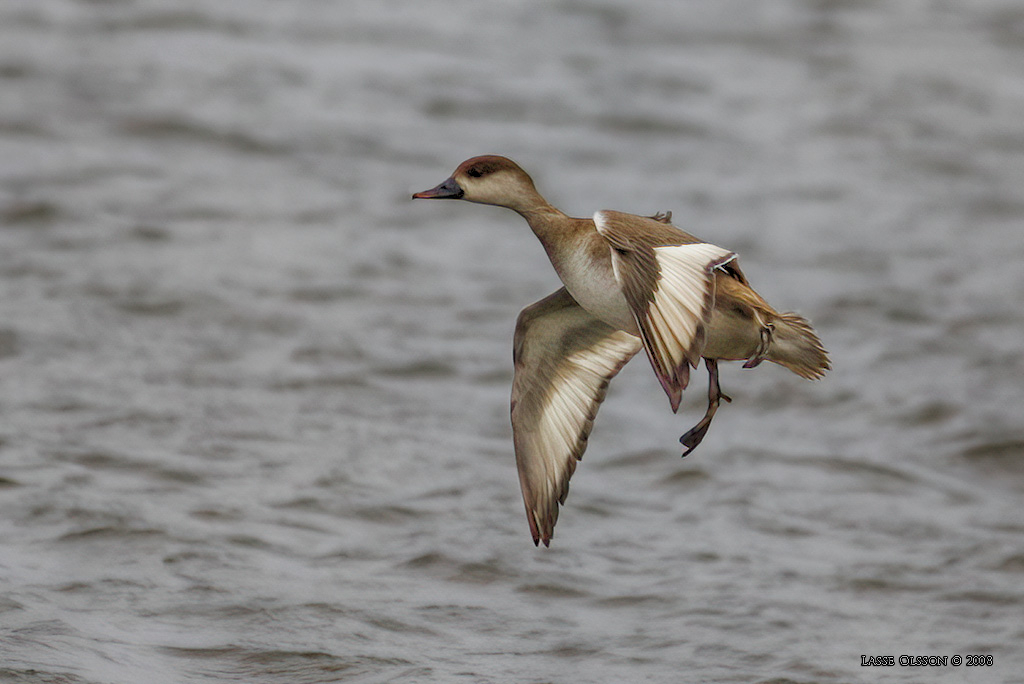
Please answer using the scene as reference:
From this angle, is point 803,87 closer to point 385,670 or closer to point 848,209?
point 848,209

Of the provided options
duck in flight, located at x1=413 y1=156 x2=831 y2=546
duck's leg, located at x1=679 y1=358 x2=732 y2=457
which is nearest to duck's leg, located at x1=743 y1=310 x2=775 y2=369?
duck in flight, located at x1=413 y1=156 x2=831 y2=546

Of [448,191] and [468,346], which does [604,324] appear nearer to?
[448,191]

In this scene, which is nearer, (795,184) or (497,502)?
(497,502)

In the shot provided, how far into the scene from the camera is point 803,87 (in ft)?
52.7

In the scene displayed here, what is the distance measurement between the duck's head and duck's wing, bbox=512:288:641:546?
1.63ft

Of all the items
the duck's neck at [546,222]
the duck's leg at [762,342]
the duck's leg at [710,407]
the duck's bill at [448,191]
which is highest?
the duck's bill at [448,191]

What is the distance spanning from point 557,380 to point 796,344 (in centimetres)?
103

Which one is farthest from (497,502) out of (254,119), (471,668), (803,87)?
(803,87)

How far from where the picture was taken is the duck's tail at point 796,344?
19.6ft

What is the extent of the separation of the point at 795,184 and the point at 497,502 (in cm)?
580

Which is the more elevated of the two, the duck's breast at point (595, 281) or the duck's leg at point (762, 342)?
the duck's breast at point (595, 281)

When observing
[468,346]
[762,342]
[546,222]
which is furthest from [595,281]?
[468,346]

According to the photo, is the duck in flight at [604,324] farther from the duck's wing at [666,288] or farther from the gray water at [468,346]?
the gray water at [468,346]

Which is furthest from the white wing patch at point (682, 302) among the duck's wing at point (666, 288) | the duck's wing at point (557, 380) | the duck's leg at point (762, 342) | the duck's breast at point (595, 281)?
the duck's wing at point (557, 380)
